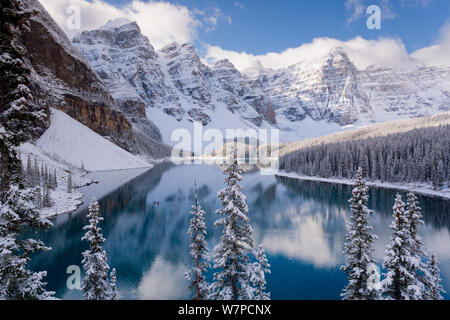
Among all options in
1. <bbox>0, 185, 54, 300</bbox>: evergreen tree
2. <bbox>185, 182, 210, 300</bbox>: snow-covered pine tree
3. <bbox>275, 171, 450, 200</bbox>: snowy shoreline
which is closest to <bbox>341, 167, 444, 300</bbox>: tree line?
<bbox>185, 182, 210, 300</bbox>: snow-covered pine tree

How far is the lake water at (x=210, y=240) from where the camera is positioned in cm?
2089

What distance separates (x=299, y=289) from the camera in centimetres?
2041

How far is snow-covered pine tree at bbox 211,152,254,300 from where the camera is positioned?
35.8 feet

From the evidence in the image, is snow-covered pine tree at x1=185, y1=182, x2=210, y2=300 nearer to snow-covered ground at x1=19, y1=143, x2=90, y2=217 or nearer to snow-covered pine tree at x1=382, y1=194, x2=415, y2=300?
snow-covered pine tree at x1=382, y1=194, x2=415, y2=300

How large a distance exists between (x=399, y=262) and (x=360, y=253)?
1784mm

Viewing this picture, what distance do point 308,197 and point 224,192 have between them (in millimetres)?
53880

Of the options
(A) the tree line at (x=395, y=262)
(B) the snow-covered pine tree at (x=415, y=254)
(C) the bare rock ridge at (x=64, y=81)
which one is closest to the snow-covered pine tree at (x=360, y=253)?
(A) the tree line at (x=395, y=262)

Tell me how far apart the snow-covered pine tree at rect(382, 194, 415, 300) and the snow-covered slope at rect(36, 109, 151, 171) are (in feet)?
→ 320

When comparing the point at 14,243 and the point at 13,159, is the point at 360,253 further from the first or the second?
the point at 13,159

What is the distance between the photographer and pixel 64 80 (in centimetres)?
12131

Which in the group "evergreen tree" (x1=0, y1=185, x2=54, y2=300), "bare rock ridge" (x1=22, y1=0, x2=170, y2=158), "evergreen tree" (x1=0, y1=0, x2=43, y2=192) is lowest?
"evergreen tree" (x1=0, y1=185, x2=54, y2=300)

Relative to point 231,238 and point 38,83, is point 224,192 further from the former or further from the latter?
point 38,83

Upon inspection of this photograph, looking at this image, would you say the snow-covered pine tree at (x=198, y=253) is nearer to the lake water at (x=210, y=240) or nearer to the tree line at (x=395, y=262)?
the tree line at (x=395, y=262)
